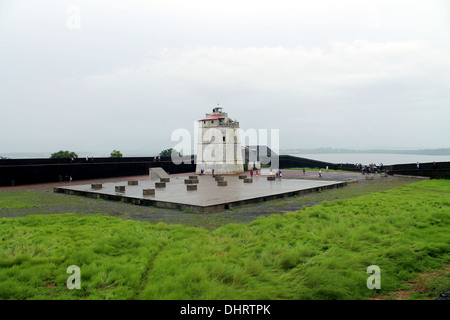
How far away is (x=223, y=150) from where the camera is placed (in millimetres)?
35594

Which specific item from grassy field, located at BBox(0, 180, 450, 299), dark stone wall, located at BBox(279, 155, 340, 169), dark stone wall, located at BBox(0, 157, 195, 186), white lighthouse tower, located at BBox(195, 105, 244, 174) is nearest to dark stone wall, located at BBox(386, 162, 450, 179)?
dark stone wall, located at BBox(279, 155, 340, 169)

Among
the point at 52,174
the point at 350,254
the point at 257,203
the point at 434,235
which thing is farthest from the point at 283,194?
the point at 52,174

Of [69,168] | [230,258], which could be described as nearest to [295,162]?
[69,168]

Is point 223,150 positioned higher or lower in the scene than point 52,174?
higher

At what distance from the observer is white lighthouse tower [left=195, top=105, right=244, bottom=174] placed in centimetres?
3556

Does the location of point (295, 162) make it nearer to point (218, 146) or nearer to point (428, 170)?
point (218, 146)

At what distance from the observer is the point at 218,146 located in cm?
3569

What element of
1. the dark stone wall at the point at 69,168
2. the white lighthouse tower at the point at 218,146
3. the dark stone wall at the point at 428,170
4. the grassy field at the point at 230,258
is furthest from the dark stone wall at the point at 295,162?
the grassy field at the point at 230,258

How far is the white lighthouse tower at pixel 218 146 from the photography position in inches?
1400

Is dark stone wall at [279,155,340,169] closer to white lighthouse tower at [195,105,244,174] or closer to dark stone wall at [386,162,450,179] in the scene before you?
white lighthouse tower at [195,105,244,174]

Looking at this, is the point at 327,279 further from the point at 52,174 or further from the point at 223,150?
the point at 223,150

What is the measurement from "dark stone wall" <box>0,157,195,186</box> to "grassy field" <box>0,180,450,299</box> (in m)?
16.6

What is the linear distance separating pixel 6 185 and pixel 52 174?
3.43m

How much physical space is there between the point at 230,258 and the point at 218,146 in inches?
1215
